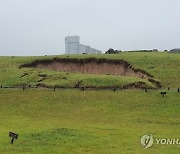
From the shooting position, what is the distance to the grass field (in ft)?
→ 70.3

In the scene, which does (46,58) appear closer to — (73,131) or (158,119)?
(158,119)

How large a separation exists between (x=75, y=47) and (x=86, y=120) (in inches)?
3631

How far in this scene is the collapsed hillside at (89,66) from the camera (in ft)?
188

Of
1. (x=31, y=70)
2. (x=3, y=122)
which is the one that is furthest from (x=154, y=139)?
(x=31, y=70)

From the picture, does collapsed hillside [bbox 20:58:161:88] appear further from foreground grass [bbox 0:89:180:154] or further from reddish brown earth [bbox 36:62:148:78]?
foreground grass [bbox 0:89:180:154]

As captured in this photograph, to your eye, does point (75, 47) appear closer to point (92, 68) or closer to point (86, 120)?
point (92, 68)

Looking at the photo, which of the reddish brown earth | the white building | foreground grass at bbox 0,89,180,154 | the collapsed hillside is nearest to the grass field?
foreground grass at bbox 0,89,180,154

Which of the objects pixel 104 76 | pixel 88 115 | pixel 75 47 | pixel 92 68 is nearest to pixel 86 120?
pixel 88 115

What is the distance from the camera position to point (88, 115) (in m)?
34.9

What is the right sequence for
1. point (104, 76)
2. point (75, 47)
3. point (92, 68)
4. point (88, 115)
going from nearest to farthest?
1. point (88, 115)
2. point (104, 76)
3. point (92, 68)
4. point (75, 47)

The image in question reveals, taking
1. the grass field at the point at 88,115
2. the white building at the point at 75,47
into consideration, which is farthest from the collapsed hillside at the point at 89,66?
the white building at the point at 75,47

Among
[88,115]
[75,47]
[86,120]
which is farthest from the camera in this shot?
[75,47]

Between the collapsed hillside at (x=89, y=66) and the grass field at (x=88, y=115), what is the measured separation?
1809mm

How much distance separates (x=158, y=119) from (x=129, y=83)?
49.4 ft
